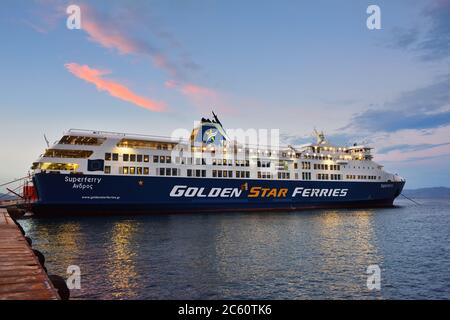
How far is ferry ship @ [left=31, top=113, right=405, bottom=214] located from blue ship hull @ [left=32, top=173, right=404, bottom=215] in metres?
0.11

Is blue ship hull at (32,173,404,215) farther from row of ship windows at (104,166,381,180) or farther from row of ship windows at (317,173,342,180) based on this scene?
row of ship windows at (317,173,342,180)

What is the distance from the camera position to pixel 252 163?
49.0m

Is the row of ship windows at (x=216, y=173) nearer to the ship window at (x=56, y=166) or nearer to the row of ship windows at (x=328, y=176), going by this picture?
the row of ship windows at (x=328, y=176)

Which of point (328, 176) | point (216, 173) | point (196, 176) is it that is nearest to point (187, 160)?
point (196, 176)

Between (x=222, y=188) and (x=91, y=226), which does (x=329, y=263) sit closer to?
(x=91, y=226)

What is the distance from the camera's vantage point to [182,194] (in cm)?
4269

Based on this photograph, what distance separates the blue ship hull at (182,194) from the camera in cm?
3656

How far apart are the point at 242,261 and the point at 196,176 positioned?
89.8ft

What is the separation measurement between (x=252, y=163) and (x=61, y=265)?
3565cm

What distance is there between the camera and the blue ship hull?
120ft

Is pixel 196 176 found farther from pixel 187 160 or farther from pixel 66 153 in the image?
pixel 66 153

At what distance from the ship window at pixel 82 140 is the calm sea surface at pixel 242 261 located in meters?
13.3

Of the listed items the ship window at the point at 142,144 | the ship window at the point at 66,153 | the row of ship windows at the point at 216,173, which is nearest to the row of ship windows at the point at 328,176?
the row of ship windows at the point at 216,173
